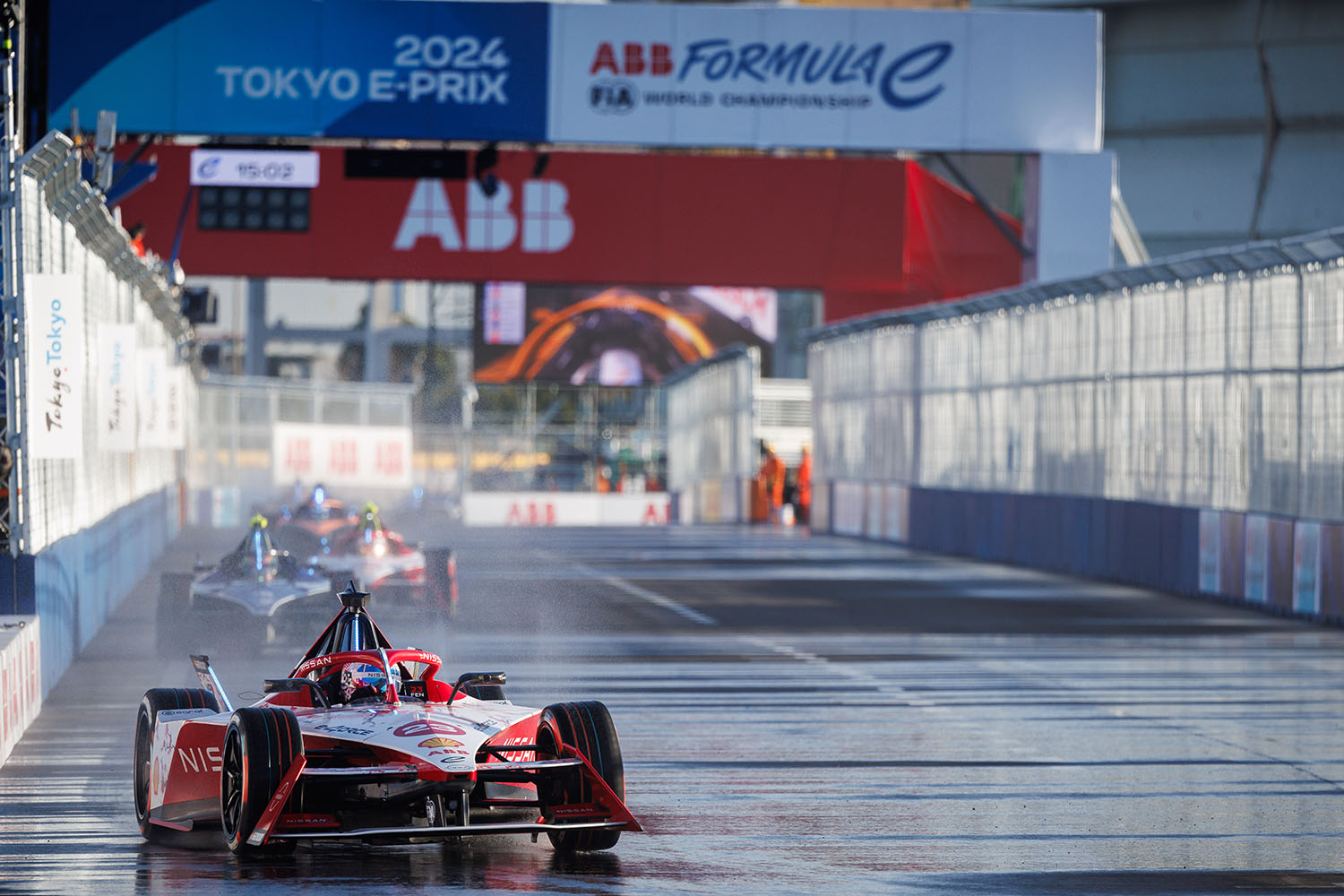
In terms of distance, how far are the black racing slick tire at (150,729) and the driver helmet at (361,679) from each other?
572 millimetres

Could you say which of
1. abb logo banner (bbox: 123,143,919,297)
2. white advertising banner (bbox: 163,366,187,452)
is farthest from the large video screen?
white advertising banner (bbox: 163,366,187,452)

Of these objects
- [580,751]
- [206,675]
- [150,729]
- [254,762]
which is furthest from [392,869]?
[206,675]

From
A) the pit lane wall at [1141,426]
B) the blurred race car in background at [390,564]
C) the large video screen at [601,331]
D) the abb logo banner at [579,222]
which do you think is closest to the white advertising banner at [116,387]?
the blurred race car in background at [390,564]

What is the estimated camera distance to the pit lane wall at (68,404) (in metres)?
13.5

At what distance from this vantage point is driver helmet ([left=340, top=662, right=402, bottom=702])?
8961 mm

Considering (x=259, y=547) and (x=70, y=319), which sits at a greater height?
(x=70, y=319)

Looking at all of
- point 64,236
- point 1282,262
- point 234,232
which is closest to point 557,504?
point 234,232

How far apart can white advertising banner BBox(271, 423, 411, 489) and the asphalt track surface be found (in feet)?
86.4

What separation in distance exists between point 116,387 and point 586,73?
14947mm

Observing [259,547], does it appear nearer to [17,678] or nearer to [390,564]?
[390,564]

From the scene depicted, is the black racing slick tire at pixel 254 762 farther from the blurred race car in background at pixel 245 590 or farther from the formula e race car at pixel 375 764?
the blurred race car in background at pixel 245 590

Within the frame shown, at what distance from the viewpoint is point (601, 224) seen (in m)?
34.7

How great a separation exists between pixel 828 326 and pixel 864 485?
335 cm

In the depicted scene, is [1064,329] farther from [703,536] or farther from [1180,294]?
[703,536]
